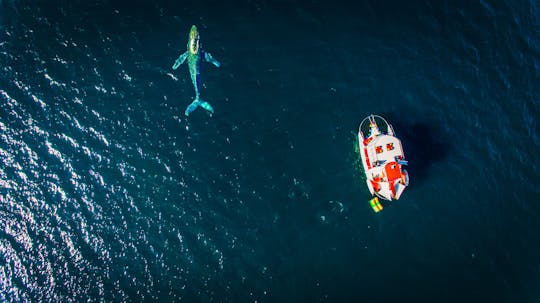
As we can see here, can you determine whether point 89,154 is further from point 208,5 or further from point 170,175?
point 208,5

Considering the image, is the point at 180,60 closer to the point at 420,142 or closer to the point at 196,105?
the point at 196,105

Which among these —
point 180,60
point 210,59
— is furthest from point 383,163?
point 180,60

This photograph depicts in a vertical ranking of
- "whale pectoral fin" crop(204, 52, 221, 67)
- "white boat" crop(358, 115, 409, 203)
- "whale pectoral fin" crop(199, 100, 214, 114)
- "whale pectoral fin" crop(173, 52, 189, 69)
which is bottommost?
"white boat" crop(358, 115, 409, 203)

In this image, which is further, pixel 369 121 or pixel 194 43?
pixel 369 121

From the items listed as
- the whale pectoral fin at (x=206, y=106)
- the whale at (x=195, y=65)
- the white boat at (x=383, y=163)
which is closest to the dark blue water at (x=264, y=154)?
the whale pectoral fin at (x=206, y=106)

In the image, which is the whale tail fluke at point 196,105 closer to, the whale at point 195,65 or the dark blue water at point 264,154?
the whale at point 195,65

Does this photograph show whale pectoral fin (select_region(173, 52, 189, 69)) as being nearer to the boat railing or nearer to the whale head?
the whale head

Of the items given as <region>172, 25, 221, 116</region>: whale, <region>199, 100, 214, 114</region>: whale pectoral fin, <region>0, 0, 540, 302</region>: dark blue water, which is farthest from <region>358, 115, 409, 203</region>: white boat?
<region>172, 25, 221, 116</region>: whale
